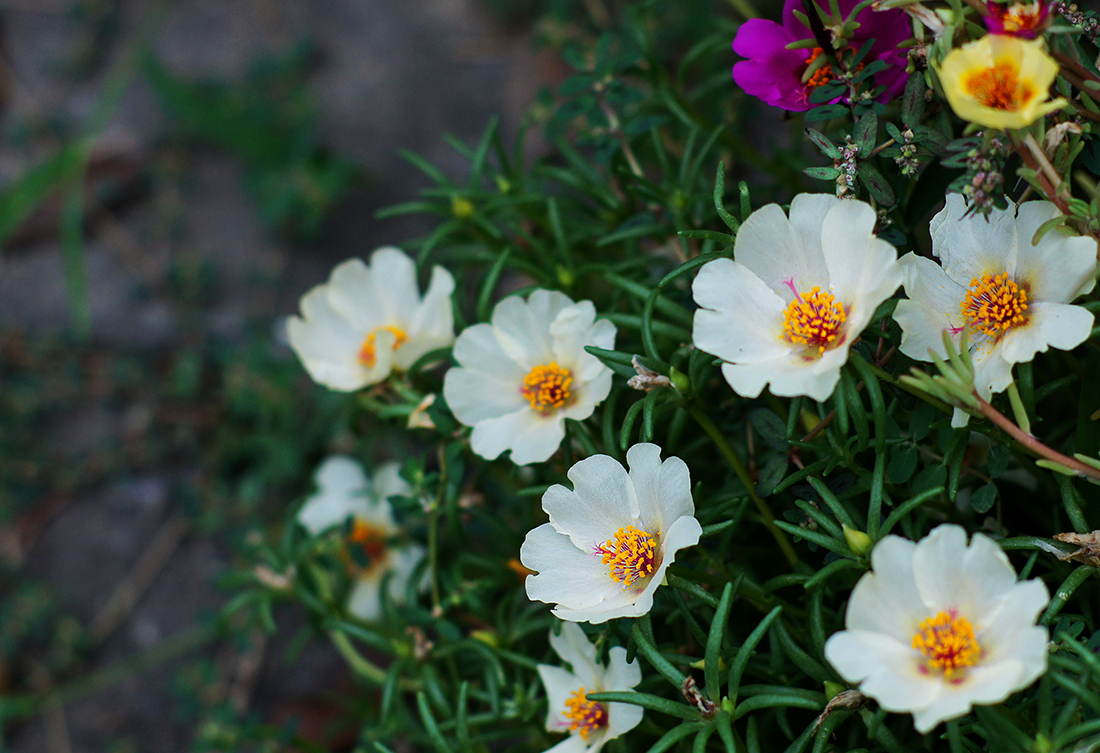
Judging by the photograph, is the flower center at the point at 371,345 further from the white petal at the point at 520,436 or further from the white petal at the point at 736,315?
the white petal at the point at 736,315

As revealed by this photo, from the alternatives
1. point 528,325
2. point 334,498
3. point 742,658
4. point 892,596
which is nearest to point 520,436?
point 528,325

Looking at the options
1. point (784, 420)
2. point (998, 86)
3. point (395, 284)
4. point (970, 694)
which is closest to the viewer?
point (970, 694)

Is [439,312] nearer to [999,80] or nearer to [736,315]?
[736,315]

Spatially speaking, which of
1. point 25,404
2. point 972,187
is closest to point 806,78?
point 972,187

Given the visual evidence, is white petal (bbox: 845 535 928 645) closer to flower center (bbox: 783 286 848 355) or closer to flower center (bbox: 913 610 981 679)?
flower center (bbox: 913 610 981 679)

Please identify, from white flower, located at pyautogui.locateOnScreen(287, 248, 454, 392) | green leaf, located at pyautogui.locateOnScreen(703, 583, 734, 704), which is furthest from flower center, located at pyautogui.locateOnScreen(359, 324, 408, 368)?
green leaf, located at pyautogui.locateOnScreen(703, 583, 734, 704)

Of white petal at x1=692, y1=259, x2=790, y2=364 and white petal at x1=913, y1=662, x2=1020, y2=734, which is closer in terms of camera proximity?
white petal at x1=913, y1=662, x2=1020, y2=734
